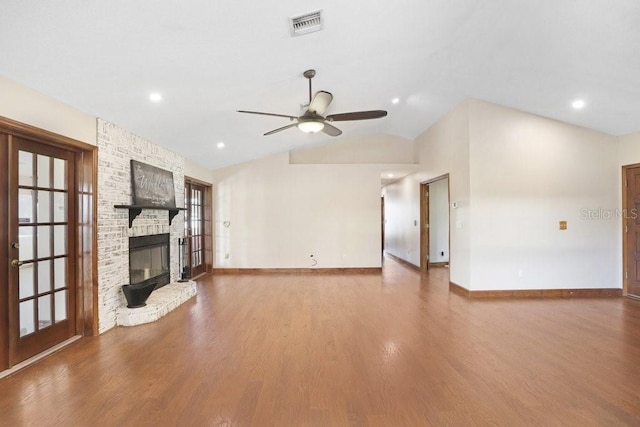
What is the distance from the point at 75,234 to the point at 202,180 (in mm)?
3461

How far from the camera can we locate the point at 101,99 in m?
3.20

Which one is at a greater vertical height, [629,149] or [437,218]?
[629,149]

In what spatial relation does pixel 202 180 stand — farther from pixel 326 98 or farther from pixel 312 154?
pixel 326 98

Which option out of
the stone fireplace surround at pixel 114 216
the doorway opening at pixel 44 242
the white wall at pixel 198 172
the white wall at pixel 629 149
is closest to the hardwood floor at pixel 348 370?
the doorway opening at pixel 44 242

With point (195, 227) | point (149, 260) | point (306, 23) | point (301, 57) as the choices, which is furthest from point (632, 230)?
point (195, 227)

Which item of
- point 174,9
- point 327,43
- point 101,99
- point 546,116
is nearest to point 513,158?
point 546,116

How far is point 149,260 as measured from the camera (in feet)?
15.5

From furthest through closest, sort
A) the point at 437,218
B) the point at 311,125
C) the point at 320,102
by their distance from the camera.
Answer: the point at 437,218 < the point at 311,125 < the point at 320,102

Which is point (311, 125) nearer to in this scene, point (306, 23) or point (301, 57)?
point (301, 57)

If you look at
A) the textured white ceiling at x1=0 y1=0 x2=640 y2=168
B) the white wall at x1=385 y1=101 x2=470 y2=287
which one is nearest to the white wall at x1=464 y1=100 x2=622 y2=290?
the white wall at x1=385 y1=101 x2=470 y2=287

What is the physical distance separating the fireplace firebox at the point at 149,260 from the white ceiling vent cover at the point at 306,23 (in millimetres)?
3333

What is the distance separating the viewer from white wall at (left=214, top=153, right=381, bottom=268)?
743 cm

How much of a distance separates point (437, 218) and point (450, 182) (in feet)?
8.54

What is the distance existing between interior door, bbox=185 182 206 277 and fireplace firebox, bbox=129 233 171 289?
4.02 feet
